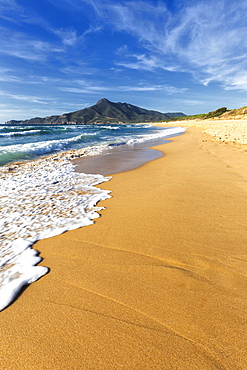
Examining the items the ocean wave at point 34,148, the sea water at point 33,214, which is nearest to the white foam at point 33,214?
the sea water at point 33,214

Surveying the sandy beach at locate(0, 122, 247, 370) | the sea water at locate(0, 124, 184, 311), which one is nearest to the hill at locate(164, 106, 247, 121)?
the sea water at locate(0, 124, 184, 311)

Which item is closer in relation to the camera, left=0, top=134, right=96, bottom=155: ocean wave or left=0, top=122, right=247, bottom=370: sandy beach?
left=0, top=122, right=247, bottom=370: sandy beach

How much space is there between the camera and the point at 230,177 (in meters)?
4.70

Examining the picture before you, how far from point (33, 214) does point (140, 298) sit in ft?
8.66

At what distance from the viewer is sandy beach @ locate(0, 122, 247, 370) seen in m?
1.22

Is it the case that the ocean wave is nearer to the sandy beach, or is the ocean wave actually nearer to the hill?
the sandy beach

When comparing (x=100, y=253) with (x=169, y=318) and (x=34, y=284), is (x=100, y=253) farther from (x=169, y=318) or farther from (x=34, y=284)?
(x=169, y=318)

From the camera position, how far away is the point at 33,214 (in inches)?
142

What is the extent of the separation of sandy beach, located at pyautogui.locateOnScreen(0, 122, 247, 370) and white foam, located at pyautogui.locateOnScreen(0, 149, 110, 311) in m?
0.17

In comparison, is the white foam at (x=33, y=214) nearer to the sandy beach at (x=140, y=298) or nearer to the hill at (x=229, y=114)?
the sandy beach at (x=140, y=298)

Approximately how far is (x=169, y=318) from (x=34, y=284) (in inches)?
49.6

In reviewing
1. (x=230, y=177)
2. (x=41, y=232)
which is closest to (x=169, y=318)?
(x=41, y=232)

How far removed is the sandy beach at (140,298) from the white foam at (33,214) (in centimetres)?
17

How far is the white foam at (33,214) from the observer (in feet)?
6.93
